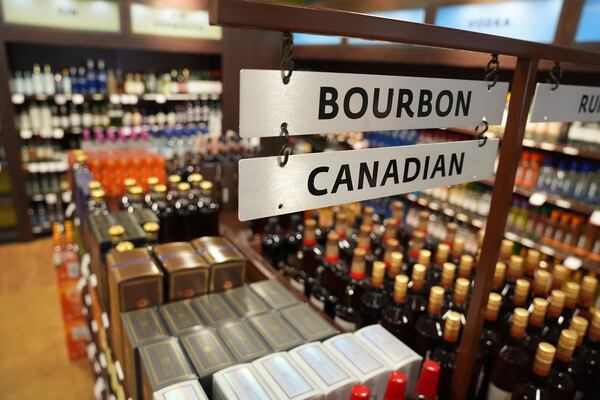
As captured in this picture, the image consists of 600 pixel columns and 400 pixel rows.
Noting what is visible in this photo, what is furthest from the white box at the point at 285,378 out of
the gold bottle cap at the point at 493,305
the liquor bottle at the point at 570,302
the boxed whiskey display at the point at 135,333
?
the liquor bottle at the point at 570,302

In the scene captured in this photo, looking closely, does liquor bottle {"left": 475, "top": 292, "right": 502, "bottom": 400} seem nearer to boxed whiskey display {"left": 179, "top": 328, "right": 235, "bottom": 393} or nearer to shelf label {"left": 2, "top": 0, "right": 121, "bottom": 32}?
boxed whiskey display {"left": 179, "top": 328, "right": 235, "bottom": 393}

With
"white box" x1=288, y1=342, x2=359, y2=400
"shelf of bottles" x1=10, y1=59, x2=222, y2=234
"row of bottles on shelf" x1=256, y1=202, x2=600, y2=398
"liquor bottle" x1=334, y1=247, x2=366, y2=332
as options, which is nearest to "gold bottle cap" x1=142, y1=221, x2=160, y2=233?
"row of bottles on shelf" x1=256, y1=202, x2=600, y2=398

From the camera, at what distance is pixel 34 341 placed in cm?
305

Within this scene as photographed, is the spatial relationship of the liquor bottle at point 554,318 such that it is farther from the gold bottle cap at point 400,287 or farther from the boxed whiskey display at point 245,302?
the boxed whiskey display at point 245,302

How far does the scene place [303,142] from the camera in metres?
5.26

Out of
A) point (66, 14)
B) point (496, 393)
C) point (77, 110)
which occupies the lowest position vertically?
point (496, 393)

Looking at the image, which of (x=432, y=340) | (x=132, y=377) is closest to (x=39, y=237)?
(x=132, y=377)

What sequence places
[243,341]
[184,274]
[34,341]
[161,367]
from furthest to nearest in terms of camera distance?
[34,341]
[184,274]
[243,341]
[161,367]

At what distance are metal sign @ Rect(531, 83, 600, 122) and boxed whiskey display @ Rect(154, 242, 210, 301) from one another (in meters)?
1.08

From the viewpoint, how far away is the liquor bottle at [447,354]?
3.99 ft

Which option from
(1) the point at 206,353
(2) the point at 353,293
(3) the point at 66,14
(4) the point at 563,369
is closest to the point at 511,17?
(2) the point at 353,293

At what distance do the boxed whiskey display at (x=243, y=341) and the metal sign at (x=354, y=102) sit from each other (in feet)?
2.17

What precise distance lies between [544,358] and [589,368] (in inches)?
14.9

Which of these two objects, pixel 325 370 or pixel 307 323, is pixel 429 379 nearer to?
pixel 325 370
